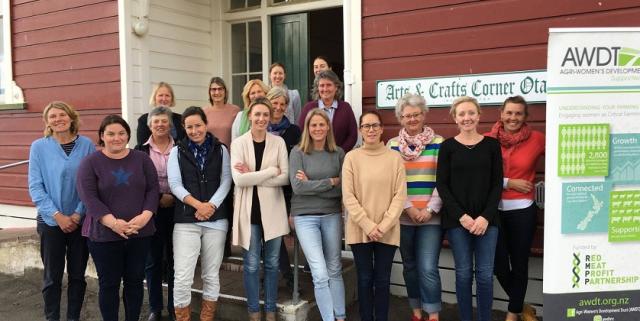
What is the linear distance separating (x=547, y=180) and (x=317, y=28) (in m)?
4.04

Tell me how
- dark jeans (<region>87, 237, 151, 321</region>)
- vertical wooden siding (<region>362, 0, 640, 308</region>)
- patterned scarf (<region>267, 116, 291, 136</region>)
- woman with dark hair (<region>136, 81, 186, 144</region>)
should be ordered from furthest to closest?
woman with dark hair (<region>136, 81, 186, 144</region>)
patterned scarf (<region>267, 116, 291, 136</region>)
vertical wooden siding (<region>362, 0, 640, 308</region>)
dark jeans (<region>87, 237, 151, 321</region>)

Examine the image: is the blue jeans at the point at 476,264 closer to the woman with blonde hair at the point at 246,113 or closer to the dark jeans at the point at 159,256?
the woman with blonde hair at the point at 246,113

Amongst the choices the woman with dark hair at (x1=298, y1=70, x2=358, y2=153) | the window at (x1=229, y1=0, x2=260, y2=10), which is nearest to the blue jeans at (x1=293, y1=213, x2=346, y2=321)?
the woman with dark hair at (x1=298, y1=70, x2=358, y2=153)

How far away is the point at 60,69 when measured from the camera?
6.41 meters

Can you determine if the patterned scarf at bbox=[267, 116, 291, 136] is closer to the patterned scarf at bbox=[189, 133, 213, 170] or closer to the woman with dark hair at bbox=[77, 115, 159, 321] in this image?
the patterned scarf at bbox=[189, 133, 213, 170]

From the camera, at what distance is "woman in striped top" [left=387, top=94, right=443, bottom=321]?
3465 millimetres

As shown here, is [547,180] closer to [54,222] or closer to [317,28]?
[54,222]

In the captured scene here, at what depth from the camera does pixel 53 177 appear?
361 centimetres

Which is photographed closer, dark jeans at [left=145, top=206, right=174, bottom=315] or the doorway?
dark jeans at [left=145, top=206, right=174, bottom=315]

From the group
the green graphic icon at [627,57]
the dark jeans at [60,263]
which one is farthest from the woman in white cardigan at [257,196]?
the green graphic icon at [627,57]

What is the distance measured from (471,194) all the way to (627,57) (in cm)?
118

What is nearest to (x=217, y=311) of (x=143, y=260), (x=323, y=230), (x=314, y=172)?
(x=143, y=260)

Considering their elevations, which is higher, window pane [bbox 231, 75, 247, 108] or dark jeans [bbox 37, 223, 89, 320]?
window pane [bbox 231, 75, 247, 108]

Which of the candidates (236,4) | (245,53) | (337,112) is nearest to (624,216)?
(337,112)
